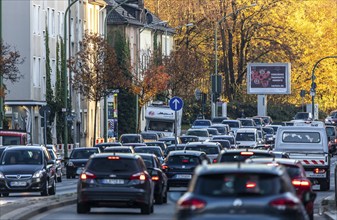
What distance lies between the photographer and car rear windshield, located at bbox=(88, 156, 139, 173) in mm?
28188

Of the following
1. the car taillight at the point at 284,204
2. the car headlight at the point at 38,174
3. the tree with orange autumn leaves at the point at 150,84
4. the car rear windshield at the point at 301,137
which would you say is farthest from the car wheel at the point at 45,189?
the tree with orange autumn leaves at the point at 150,84

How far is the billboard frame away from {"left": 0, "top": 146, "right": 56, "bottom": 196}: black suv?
229 ft

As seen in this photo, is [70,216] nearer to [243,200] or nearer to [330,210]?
[330,210]

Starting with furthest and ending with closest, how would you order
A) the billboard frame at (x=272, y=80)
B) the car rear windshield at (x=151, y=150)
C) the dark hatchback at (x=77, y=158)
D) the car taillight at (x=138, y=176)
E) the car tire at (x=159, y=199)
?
the billboard frame at (x=272, y=80) → the dark hatchback at (x=77, y=158) → the car rear windshield at (x=151, y=150) → the car tire at (x=159, y=199) → the car taillight at (x=138, y=176)

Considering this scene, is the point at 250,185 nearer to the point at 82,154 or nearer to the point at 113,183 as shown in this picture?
the point at 113,183

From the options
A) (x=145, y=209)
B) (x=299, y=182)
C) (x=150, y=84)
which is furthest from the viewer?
(x=150, y=84)

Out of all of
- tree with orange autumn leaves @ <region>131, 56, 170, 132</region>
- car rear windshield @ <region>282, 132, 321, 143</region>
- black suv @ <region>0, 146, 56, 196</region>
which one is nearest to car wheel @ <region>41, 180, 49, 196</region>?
black suv @ <region>0, 146, 56, 196</region>

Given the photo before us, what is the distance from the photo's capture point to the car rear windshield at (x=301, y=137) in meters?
43.5

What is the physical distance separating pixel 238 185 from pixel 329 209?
1576 centimetres

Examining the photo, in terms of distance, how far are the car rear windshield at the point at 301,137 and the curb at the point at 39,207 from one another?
10.0 metres

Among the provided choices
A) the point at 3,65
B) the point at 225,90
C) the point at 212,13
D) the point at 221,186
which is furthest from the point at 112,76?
the point at 221,186

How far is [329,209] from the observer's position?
98.6ft

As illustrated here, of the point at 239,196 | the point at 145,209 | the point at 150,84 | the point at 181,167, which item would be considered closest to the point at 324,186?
the point at 181,167

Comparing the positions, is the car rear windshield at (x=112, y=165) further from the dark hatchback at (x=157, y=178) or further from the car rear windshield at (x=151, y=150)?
the car rear windshield at (x=151, y=150)
